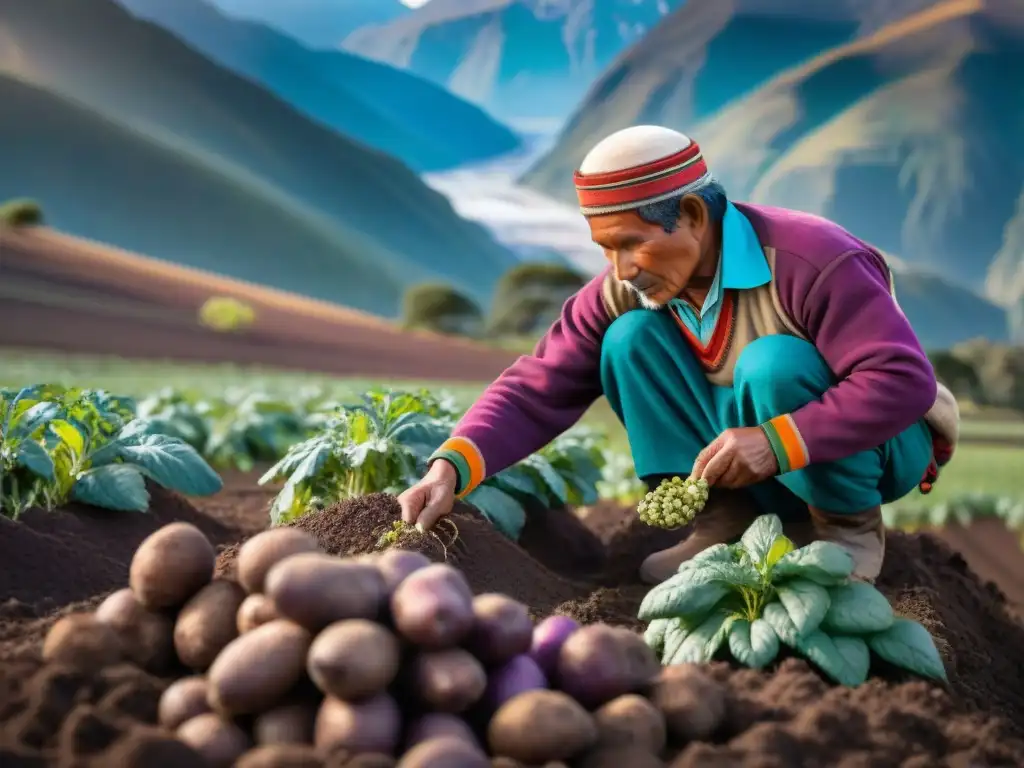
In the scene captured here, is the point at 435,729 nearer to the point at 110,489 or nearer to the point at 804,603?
the point at 804,603

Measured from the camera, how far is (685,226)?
2980mm

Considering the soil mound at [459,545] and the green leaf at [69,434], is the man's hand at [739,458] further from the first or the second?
the green leaf at [69,434]

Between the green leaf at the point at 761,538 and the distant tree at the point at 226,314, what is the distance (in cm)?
1057

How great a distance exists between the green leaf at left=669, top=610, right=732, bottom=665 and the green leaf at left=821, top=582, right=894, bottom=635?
22 cm

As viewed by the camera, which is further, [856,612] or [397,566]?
[856,612]

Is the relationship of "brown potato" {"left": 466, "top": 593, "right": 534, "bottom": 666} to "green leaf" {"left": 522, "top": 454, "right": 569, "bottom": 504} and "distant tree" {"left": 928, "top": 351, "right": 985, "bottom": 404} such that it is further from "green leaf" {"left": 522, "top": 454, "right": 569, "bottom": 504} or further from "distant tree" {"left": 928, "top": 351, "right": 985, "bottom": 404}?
"distant tree" {"left": 928, "top": 351, "right": 985, "bottom": 404}

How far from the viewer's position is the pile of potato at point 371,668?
1.75m

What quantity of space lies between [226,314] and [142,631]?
10.9 meters

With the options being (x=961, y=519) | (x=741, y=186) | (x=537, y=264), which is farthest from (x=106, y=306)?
(x=961, y=519)

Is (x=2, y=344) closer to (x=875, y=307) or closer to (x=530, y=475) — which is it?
(x=530, y=475)

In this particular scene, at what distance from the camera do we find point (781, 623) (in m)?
2.42

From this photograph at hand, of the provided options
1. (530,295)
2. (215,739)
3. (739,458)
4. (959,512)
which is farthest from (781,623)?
(530,295)

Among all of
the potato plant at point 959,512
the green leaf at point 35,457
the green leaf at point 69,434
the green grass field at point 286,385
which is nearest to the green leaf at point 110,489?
the green leaf at point 69,434

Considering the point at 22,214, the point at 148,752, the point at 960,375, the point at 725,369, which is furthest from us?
the point at 22,214
